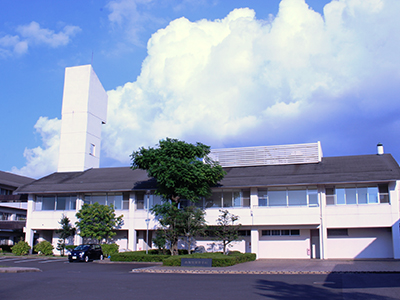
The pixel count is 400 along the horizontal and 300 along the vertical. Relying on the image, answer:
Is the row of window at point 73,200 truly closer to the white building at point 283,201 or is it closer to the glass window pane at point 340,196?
the white building at point 283,201

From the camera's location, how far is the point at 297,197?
99.3 ft

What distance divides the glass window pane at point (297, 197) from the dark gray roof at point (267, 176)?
50.7 inches

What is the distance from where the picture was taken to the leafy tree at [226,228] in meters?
28.4

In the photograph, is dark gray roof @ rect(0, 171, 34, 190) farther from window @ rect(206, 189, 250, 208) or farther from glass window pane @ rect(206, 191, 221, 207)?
window @ rect(206, 189, 250, 208)

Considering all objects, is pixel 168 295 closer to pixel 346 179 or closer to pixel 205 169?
pixel 205 169

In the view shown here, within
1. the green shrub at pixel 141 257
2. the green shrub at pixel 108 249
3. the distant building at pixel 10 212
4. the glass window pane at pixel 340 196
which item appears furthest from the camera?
the distant building at pixel 10 212

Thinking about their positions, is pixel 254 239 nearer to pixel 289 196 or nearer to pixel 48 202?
pixel 289 196

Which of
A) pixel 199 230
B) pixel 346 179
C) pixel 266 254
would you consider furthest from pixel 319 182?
pixel 199 230

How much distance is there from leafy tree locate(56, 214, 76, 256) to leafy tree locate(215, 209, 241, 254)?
12794 mm

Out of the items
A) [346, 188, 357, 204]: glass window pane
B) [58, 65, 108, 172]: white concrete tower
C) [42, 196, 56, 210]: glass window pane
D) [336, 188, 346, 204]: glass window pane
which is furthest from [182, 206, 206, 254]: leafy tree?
[58, 65, 108, 172]: white concrete tower

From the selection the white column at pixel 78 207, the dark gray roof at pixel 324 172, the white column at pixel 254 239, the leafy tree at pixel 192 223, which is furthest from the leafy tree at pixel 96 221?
the white column at pixel 254 239

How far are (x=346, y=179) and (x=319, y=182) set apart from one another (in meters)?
1.85

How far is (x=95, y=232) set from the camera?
3194cm

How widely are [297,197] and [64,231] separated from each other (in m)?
19.3
